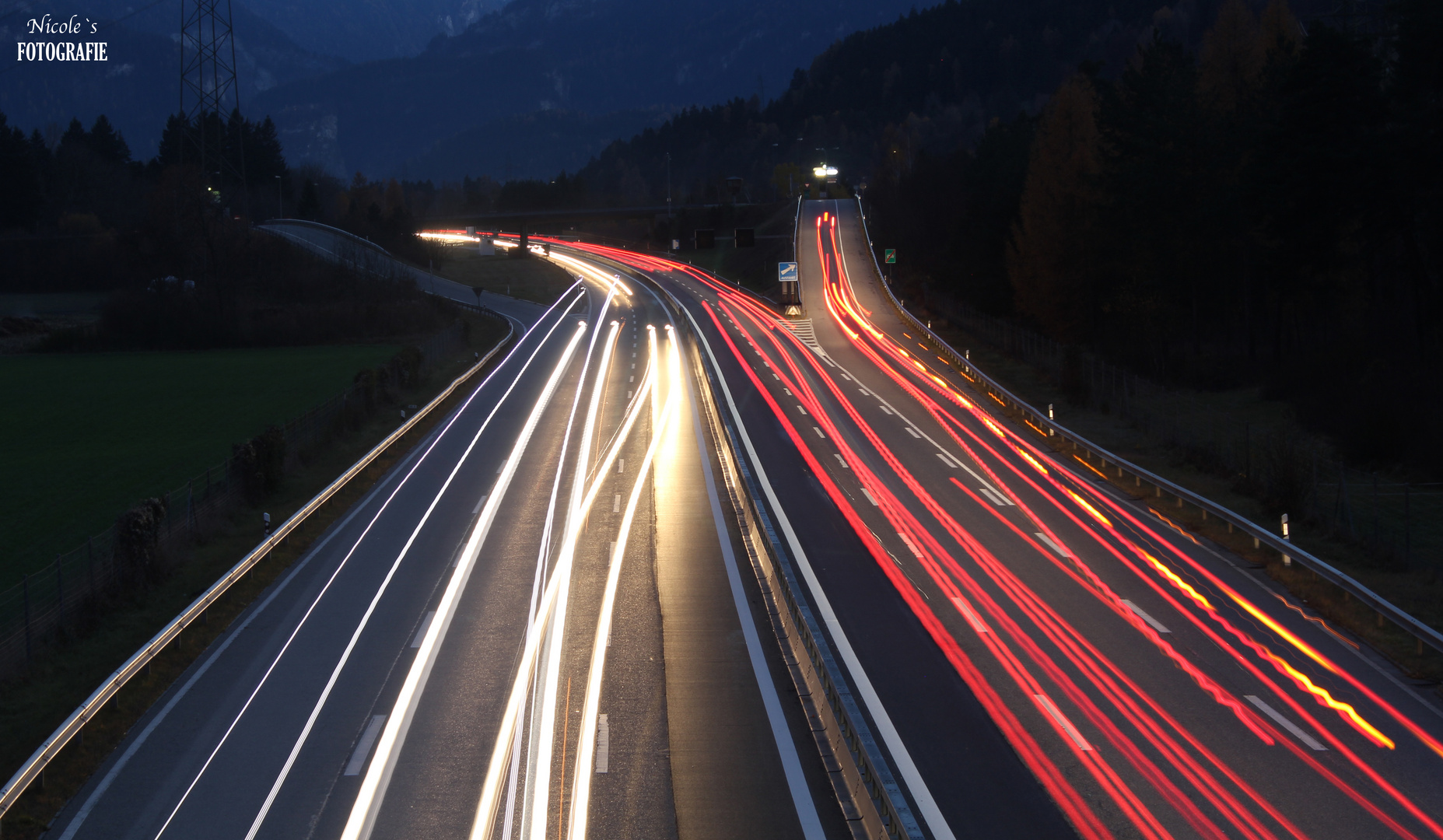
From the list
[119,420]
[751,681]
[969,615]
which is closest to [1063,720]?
[751,681]

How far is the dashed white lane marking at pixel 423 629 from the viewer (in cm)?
1673

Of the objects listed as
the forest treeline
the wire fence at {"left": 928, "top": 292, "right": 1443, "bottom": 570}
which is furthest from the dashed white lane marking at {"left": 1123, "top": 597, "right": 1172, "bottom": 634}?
the forest treeline

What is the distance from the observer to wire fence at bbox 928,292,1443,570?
2252cm

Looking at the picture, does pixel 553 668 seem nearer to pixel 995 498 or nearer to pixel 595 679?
pixel 595 679

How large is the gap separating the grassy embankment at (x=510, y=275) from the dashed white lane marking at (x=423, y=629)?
67031 mm


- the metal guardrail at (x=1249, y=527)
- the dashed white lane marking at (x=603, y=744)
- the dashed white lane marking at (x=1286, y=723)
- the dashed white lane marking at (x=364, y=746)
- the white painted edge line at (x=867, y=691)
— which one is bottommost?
the dashed white lane marking at (x=364, y=746)

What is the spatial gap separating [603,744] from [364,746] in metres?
2.92

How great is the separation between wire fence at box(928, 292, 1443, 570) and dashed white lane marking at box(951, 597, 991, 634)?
27.8 ft

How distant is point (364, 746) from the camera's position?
13008mm

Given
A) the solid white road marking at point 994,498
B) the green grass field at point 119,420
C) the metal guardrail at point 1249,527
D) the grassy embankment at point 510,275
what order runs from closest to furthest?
the metal guardrail at point 1249,527 → the solid white road marking at point 994,498 → the green grass field at point 119,420 → the grassy embankment at point 510,275

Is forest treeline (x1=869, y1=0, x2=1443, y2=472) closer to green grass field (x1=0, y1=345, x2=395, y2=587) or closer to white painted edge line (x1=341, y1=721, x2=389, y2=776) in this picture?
white painted edge line (x1=341, y1=721, x2=389, y2=776)

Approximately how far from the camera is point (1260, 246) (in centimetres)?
5175

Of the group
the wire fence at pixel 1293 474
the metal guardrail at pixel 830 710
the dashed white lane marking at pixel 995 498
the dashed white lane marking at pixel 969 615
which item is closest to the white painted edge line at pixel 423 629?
the metal guardrail at pixel 830 710

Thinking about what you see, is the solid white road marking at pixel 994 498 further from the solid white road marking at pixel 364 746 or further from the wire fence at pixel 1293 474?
the solid white road marking at pixel 364 746
